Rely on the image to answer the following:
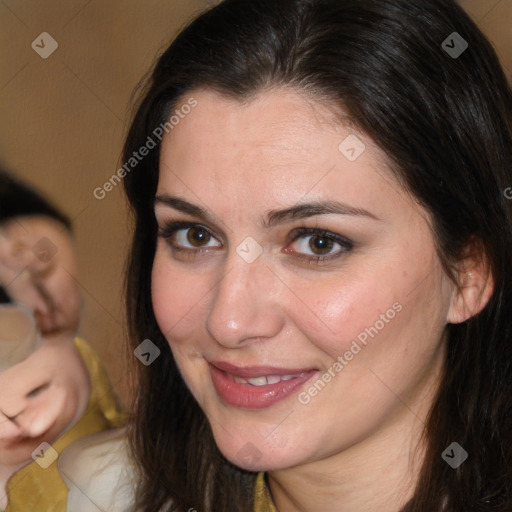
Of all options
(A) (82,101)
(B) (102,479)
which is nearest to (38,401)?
(B) (102,479)

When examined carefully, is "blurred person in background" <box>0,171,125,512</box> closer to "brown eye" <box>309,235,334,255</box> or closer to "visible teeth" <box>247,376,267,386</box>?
"visible teeth" <box>247,376,267,386</box>

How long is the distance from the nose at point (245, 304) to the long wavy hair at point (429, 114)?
0.18m

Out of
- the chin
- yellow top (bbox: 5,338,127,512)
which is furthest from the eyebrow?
yellow top (bbox: 5,338,127,512)

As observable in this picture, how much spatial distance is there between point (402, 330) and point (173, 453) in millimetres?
510

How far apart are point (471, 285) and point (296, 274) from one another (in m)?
0.22

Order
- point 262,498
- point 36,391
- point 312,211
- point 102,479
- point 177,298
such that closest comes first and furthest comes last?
point 312,211
point 177,298
point 262,498
point 102,479
point 36,391

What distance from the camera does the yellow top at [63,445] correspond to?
1.47m

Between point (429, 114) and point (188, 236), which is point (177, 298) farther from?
point (429, 114)

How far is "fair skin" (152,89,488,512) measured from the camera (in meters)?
0.83

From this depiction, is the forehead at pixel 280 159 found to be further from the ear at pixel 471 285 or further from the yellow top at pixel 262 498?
the yellow top at pixel 262 498

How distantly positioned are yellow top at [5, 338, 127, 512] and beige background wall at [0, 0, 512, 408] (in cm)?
4

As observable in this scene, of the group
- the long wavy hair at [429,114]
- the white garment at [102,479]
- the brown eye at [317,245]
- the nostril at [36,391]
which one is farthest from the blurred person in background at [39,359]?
the brown eye at [317,245]

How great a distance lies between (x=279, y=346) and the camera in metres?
0.88

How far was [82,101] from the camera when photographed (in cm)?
171
